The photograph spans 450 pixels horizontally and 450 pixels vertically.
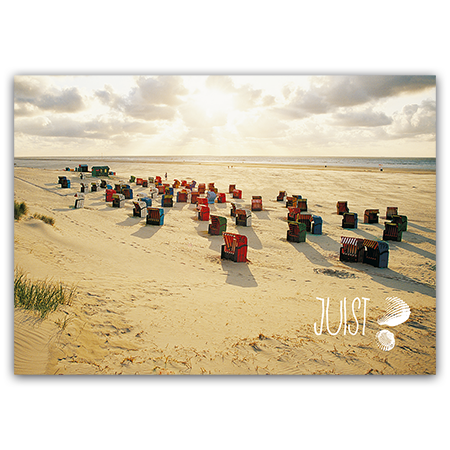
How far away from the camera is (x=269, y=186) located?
3600cm

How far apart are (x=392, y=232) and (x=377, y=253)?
4.68 metres

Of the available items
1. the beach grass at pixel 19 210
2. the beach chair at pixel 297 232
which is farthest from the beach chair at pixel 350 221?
A: the beach grass at pixel 19 210

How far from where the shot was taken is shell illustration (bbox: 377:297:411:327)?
7.22 metres

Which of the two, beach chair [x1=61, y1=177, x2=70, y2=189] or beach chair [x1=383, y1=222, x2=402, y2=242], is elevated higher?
beach chair [x1=61, y1=177, x2=70, y2=189]

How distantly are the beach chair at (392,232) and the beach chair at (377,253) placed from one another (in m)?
4.20

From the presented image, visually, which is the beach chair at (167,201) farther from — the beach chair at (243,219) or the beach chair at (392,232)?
the beach chair at (392,232)

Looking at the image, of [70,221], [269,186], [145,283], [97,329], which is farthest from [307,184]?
[97,329]

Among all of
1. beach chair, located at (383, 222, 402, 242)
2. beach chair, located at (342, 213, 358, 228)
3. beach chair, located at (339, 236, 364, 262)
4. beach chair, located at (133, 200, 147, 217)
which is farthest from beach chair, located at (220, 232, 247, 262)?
beach chair, located at (342, 213, 358, 228)

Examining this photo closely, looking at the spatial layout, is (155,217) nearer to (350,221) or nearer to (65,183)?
(350,221)

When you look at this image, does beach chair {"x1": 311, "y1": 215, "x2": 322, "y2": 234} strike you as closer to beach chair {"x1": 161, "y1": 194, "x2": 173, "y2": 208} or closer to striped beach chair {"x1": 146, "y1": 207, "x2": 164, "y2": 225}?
striped beach chair {"x1": 146, "y1": 207, "x2": 164, "y2": 225}

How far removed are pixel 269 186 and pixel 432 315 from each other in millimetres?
29455

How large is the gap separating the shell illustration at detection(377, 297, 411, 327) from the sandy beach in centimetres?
18
